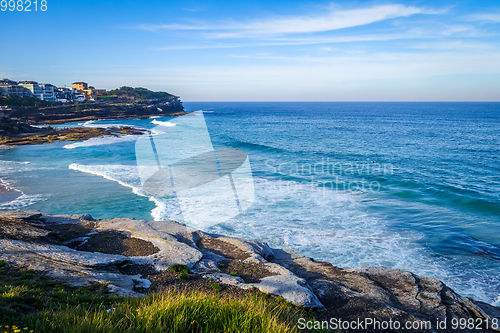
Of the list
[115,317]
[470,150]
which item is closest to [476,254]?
[115,317]

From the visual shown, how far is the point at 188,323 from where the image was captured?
15.5 ft

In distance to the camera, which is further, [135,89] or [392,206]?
[135,89]

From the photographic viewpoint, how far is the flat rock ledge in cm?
771

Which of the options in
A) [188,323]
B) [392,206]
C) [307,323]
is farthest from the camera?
[392,206]

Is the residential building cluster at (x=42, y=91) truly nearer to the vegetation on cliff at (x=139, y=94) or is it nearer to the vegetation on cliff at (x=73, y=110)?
the vegetation on cliff at (x=73, y=110)

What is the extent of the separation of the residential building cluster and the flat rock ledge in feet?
365

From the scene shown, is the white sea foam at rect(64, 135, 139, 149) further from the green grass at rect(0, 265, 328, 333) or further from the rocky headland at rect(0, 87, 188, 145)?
the green grass at rect(0, 265, 328, 333)

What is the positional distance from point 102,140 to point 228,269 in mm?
46433

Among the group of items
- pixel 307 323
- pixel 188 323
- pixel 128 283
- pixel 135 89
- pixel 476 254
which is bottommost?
pixel 476 254

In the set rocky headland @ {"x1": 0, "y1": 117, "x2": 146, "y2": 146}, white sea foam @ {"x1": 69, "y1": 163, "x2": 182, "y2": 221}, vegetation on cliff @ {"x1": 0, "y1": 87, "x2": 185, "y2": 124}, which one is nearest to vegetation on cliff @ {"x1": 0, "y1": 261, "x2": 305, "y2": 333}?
white sea foam @ {"x1": 69, "y1": 163, "x2": 182, "y2": 221}

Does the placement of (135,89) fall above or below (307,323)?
above

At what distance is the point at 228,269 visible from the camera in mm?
9805

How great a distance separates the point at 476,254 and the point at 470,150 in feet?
98.7

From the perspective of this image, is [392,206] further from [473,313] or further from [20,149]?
[20,149]
